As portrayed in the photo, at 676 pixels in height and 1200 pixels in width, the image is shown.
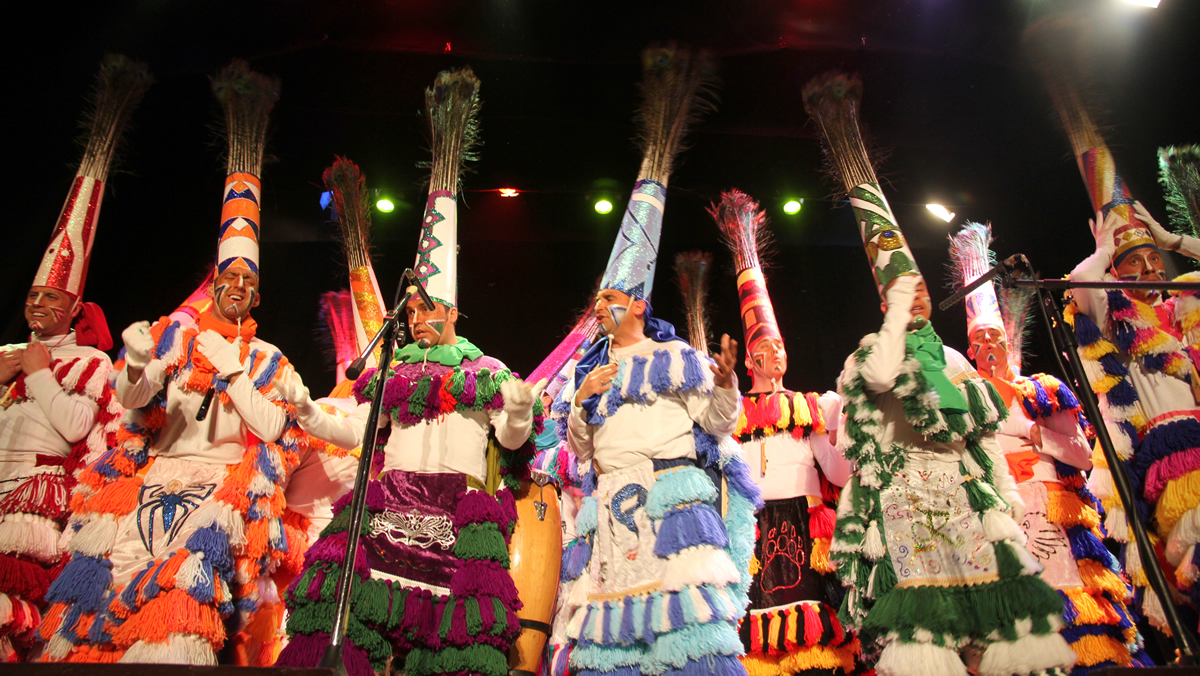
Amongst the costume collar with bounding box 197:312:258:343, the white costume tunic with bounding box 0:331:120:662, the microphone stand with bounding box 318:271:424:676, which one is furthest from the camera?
the costume collar with bounding box 197:312:258:343

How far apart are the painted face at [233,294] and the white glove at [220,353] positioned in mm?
122

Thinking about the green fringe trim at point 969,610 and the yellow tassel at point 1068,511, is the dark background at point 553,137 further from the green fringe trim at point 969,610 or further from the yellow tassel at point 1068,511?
the green fringe trim at point 969,610

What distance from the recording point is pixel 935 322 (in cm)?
560

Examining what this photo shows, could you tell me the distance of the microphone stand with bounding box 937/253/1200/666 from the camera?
1814 millimetres

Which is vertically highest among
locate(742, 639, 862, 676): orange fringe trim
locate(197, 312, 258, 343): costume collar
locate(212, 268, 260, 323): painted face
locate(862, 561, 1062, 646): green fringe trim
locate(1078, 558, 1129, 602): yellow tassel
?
locate(212, 268, 260, 323): painted face

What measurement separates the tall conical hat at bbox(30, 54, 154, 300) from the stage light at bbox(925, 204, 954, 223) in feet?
17.2

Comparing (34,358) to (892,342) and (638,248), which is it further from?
(892,342)

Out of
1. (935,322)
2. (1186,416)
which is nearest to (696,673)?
(1186,416)

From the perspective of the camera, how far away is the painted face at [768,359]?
13.2 feet

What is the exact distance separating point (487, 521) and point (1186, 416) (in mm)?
2967

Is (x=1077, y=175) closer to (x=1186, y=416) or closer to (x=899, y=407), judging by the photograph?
(x=1186, y=416)

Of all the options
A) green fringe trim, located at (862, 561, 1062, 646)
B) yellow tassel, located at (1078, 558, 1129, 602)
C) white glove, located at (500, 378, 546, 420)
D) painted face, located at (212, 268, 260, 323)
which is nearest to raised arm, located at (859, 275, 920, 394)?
green fringe trim, located at (862, 561, 1062, 646)

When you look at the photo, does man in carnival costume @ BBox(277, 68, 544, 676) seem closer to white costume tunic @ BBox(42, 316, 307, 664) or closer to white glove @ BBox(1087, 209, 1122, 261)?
white costume tunic @ BBox(42, 316, 307, 664)

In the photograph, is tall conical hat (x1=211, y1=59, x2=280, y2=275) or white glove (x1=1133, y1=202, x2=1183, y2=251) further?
white glove (x1=1133, y1=202, x2=1183, y2=251)
